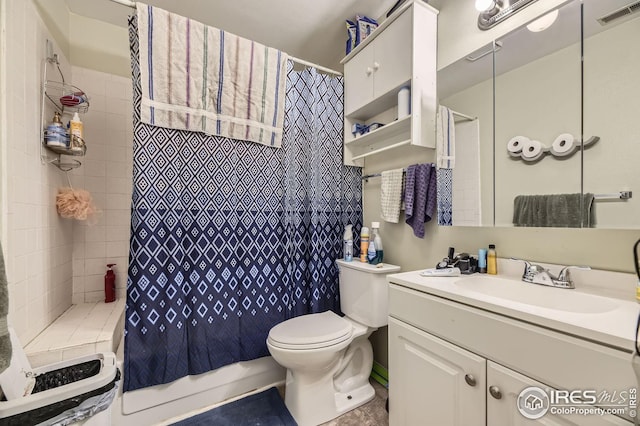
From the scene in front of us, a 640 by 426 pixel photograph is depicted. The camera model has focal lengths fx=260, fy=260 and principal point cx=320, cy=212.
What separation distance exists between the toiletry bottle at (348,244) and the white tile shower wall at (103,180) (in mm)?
1553

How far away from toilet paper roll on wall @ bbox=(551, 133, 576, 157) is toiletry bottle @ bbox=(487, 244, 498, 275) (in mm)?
439

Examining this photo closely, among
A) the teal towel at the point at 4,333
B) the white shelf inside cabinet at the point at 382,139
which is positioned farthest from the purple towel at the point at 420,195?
the teal towel at the point at 4,333

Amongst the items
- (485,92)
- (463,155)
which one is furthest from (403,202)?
(485,92)

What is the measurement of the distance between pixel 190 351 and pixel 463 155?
5.83ft

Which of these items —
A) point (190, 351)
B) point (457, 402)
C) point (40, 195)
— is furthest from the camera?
point (190, 351)

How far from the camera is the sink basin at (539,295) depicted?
83 centimetres

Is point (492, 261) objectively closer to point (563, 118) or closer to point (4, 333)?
point (563, 118)

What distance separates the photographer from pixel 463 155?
1.29 metres

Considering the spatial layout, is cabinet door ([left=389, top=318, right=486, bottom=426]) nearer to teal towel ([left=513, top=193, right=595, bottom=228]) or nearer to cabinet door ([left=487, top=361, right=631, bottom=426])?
cabinet door ([left=487, top=361, right=631, bottom=426])

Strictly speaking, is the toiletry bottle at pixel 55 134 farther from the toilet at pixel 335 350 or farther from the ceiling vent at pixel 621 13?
the ceiling vent at pixel 621 13

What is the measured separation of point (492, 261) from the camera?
45.9 inches

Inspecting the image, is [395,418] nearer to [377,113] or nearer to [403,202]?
[403,202]

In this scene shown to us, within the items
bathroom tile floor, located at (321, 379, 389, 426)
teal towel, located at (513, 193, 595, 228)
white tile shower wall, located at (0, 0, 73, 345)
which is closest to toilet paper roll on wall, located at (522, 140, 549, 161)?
teal towel, located at (513, 193, 595, 228)

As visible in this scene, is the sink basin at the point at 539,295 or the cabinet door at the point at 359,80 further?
the cabinet door at the point at 359,80
